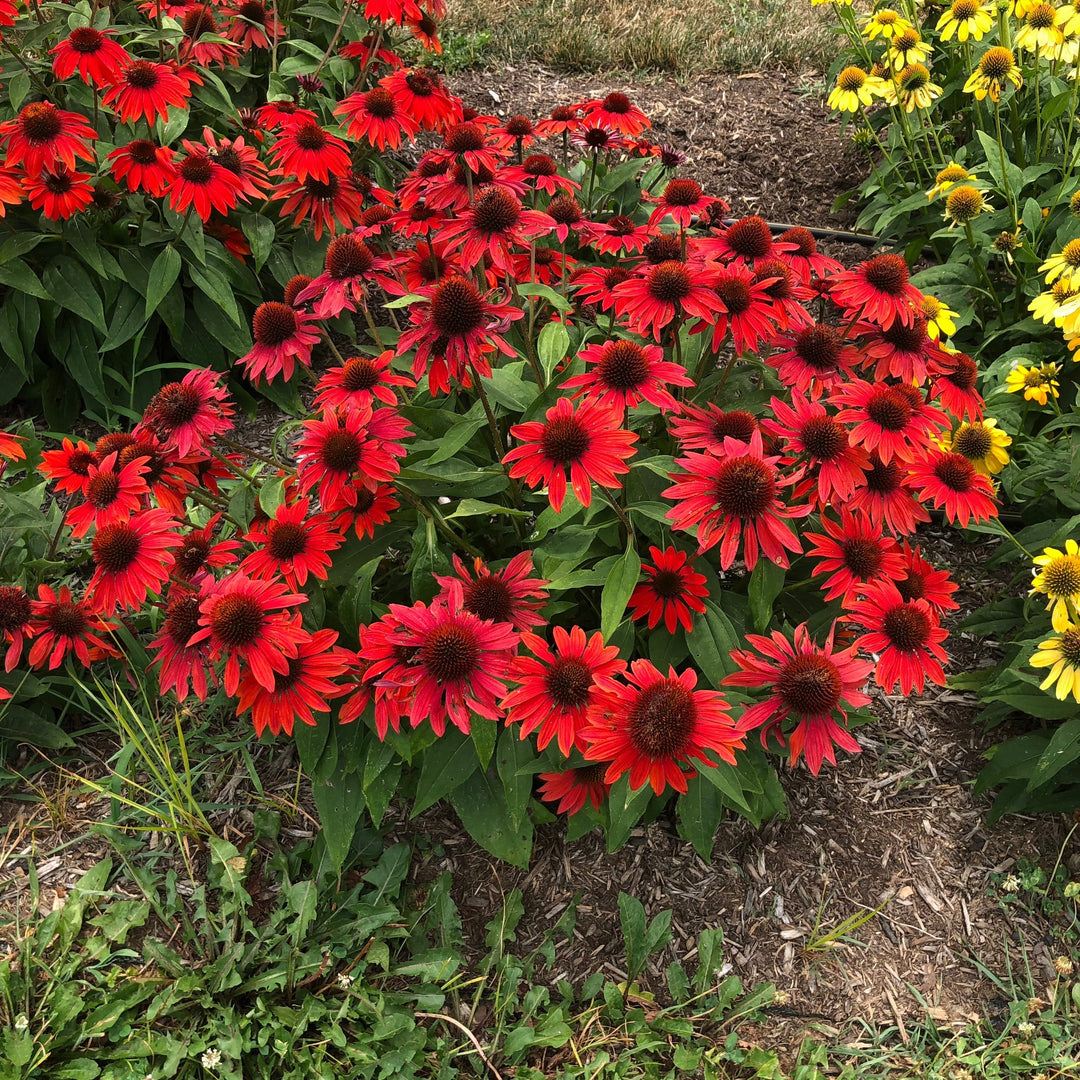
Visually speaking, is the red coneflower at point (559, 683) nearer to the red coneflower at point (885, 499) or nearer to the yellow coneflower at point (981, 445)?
the red coneflower at point (885, 499)

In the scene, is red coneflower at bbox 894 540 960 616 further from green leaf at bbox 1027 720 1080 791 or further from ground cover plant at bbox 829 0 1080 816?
green leaf at bbox 1027 720 1080 791

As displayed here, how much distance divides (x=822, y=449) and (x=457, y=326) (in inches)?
30.6

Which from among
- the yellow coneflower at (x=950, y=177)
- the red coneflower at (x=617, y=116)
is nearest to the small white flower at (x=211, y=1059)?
the red coneflower at (x=617, y=116)

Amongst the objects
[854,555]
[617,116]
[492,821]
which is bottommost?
[492,821]

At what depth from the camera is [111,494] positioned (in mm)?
1964

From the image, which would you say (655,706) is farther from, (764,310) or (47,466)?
(47,466)

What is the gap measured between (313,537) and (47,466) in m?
0.83

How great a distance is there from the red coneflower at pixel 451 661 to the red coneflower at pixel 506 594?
0.09 m

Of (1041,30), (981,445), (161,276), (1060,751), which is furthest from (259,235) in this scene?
(1060,751)

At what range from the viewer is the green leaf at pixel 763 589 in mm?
1885

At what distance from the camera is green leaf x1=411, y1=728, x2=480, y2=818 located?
199 centimetres

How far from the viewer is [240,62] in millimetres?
3750

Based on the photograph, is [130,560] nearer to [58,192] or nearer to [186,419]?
[186,419]

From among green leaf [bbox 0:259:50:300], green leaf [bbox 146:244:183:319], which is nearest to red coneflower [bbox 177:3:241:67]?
green leaf [bbox 146:244:183:319]
